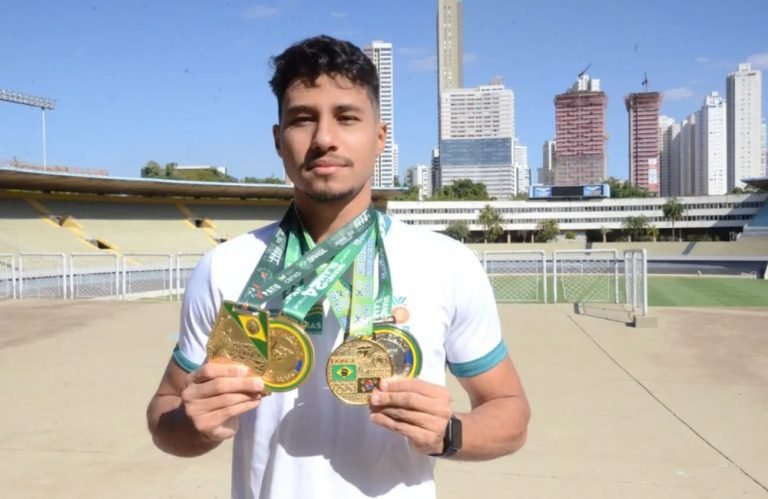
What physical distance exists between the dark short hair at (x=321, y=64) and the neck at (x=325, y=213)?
0.23 m

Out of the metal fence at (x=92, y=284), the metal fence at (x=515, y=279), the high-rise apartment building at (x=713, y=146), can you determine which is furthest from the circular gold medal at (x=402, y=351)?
the high-rise apartment building at (x=713, y=146)

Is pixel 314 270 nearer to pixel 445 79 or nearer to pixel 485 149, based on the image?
pixel 485 149

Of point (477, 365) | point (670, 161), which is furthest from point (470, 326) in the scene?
point (670, 161)

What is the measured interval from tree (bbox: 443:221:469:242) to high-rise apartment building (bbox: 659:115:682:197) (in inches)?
3095

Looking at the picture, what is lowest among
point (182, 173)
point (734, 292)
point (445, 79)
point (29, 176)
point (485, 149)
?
point (734, 292)

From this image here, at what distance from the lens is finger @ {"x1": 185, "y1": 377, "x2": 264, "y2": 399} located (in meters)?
1.15

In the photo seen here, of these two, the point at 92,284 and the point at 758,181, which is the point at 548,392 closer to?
the point at 92,284

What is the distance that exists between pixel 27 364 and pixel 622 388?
674cm

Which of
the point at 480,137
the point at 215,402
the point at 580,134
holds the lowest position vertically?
the point at 215,402

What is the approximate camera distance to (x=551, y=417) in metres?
5.38

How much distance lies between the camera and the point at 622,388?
632cm

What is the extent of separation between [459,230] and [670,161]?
88.4 m

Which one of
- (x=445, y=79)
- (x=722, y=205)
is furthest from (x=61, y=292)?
(x=445, y=79)

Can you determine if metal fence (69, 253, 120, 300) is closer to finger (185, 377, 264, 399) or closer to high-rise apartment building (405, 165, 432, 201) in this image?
finger (185, 377, 264, 399)
